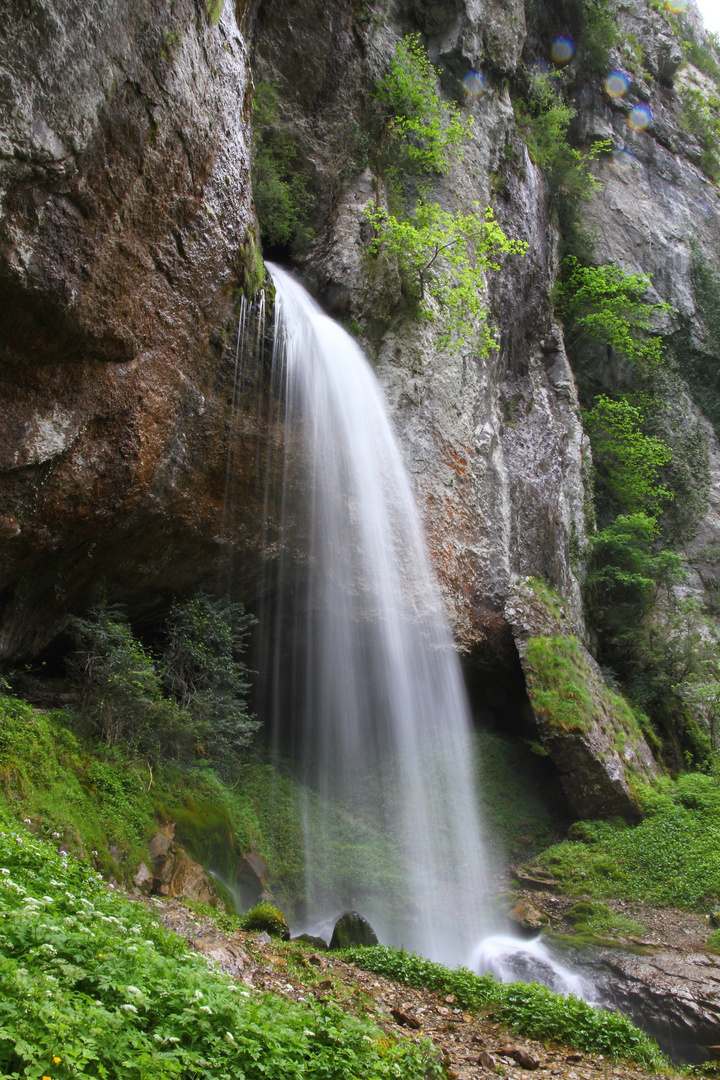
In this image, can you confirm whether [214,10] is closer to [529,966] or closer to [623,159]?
[529,966]

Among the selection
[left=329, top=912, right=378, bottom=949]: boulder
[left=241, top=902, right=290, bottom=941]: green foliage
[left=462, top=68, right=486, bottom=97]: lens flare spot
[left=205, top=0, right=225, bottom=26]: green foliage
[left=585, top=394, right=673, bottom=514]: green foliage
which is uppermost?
[left=462, top=68, right=486, bottom=97]: lens flare spot

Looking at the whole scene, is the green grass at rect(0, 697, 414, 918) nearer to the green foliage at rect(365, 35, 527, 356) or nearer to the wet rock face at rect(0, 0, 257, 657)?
the wet rock face at rect(0, 0, 257, 657)

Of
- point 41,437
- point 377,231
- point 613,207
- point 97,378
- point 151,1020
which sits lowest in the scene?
point 151,1020

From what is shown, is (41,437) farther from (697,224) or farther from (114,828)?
(697,224)

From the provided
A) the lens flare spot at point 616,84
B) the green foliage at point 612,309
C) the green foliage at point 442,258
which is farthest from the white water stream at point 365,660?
the lens flare spot at point 616,84

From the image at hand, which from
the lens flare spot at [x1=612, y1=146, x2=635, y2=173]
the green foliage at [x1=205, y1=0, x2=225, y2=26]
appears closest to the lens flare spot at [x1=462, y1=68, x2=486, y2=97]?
the green foliage at [x1=205, y1=0, x2=225, y2=26]

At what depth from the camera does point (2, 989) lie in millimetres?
2305

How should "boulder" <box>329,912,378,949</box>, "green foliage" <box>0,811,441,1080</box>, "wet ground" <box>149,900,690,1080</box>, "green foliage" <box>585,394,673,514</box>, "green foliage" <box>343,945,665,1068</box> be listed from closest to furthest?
"green foliage" <box>0,811,441,1080</box> → "wet ground" <box>149,900,690,1080</box> → "green foliage" <box>343,945,665,1068</box> → "boulder" <box>329,912,378,949</box> → "green foliage" <box>585,394,673,514</box>

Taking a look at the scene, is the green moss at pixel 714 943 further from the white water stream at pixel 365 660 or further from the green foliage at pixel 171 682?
the green foliage at pixel 171 682

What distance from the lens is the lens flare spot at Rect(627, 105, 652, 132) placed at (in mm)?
24922

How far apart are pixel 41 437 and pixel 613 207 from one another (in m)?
23.2

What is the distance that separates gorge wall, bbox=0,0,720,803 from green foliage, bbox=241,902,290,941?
14.7ft

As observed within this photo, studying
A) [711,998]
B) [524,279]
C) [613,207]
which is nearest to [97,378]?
[711,998]

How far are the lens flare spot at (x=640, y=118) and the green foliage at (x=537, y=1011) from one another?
2884 centimetres
